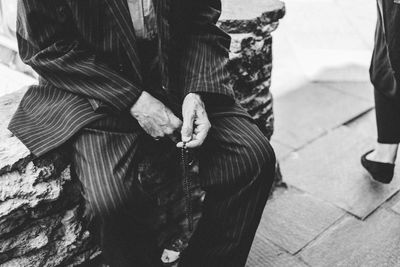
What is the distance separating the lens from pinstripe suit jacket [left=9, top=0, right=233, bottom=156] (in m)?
1.55

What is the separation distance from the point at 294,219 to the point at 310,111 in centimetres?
133

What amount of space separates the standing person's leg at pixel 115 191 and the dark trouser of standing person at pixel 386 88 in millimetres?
1413

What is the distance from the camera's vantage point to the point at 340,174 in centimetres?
279

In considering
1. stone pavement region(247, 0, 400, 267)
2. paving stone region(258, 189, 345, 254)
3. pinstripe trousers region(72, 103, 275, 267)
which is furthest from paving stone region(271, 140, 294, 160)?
pinstripe trousers region(72, 103, 275, 267)

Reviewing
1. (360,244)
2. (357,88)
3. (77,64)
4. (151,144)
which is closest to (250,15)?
(151,144)

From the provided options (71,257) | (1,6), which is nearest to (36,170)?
(71,257)

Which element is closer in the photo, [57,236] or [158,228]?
[57,236]

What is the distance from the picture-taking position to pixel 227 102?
1.82 metres

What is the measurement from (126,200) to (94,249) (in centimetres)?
53

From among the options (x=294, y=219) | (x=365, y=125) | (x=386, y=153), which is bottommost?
(x=365, y=125)

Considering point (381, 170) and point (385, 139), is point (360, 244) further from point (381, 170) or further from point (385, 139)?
point (385, 139)

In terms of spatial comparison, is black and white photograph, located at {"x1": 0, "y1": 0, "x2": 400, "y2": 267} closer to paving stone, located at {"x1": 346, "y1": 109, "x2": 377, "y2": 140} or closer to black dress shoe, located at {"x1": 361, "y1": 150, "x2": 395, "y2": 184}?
black dress shoe, located at {"x1": 361, "y1": 150, "x2": 395, "y2": 184}

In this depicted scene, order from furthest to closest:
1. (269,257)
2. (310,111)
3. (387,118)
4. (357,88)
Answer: (357,88), (310,111), (387,118), (269,257)

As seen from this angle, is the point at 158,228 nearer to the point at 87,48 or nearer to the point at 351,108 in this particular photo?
the point at 87,48
